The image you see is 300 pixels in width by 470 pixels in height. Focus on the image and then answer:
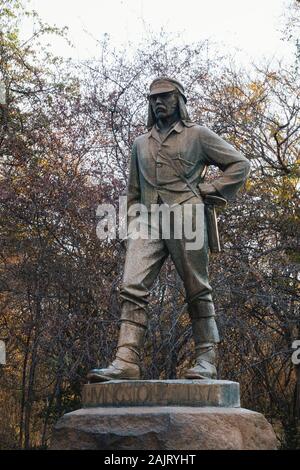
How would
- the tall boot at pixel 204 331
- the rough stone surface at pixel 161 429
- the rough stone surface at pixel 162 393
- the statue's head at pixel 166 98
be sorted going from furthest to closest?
the statue's head at pixel 166 98 < the tall boot at pixel 204 331 < the rough stone surface at pixel 162 393 < the rough stone surface at pixel 161 429

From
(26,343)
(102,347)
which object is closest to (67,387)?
(26,343)

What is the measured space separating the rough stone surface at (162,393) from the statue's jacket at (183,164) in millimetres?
1454

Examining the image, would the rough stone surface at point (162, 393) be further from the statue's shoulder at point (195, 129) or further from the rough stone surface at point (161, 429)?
the statue's shoulder at point (195, 129)

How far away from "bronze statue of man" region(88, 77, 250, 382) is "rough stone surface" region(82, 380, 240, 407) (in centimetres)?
23

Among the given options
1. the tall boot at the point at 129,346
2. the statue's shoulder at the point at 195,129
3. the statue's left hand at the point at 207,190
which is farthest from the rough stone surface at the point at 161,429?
the statue's shoulder at the point at 195,129

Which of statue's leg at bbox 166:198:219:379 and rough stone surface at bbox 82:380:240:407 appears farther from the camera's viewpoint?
statue's leg at bbox 166:198:219:379

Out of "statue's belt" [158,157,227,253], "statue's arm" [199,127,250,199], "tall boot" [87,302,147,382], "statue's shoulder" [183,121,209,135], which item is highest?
"statue's shoulder" [183,121,209,135]

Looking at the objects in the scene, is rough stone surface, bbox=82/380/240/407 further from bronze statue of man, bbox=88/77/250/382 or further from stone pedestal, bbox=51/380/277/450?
bronze statue of man, bbox=88/77/250/382

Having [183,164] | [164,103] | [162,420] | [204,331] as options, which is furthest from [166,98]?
[162,420]

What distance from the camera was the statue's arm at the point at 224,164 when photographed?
691 cm

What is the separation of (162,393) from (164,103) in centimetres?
229

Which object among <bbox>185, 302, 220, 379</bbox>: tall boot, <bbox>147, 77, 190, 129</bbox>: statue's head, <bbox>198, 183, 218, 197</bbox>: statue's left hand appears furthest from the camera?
<bbox>147, 77, 190, 129</bbox>: statue's head

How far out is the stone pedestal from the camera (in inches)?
229

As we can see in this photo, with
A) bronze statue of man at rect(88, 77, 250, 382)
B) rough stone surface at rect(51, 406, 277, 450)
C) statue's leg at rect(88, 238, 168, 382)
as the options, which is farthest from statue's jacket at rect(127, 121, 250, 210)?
rough stone surface at rect(51, 406, 277, 450)
